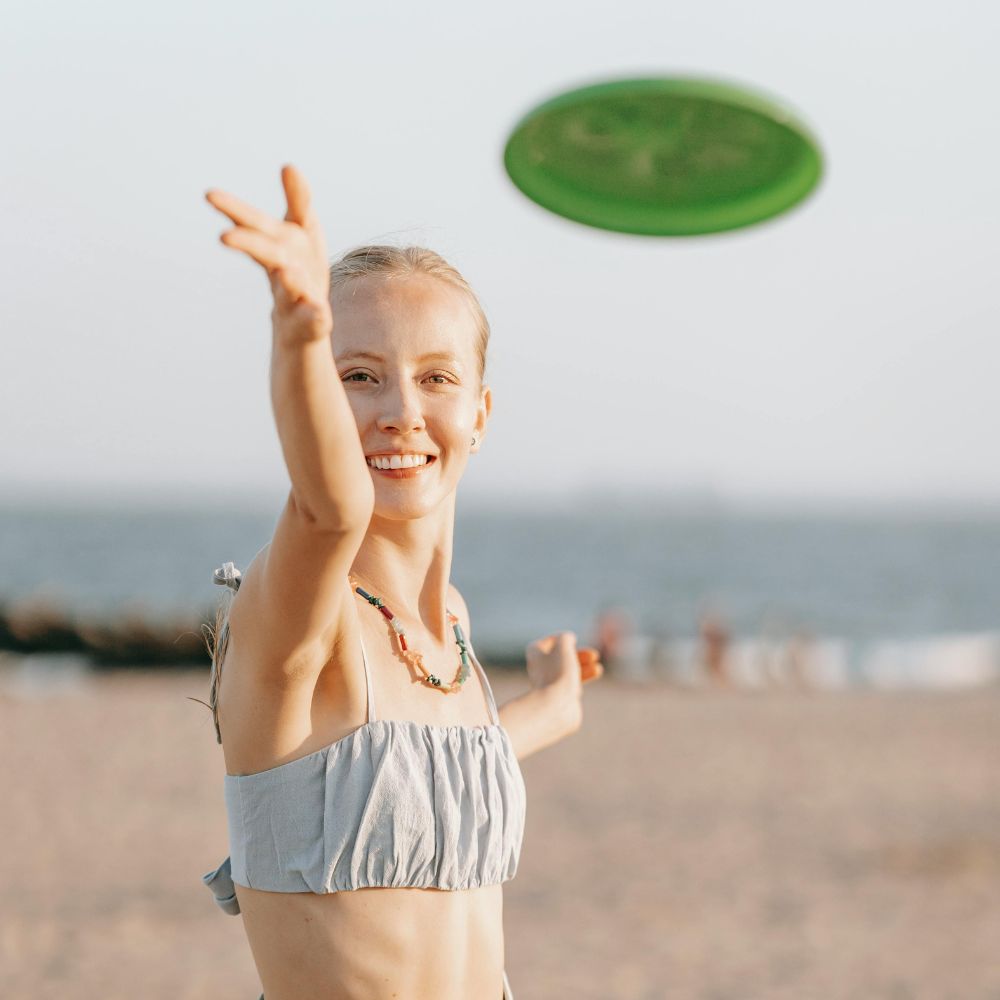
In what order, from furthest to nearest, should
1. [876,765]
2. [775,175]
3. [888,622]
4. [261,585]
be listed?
[888,622]
[876,765]
[775,175]
[261,585]

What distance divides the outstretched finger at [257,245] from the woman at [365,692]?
0.06 meters

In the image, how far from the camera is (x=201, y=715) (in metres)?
18.2

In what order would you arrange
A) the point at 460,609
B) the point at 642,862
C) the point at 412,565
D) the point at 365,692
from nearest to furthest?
the point at 365,692, the point at 412,565, the point at 460,609, the point at 642,862

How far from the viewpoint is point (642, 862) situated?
11125mm

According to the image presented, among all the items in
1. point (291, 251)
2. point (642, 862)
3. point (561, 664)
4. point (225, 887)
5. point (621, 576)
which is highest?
point (291, 251)

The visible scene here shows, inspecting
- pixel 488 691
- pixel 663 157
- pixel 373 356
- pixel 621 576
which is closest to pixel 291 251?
pixel 373 356

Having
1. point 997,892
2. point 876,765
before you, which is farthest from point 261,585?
point 876,765

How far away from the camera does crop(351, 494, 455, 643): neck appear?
251cm

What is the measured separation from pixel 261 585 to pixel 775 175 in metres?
1.44

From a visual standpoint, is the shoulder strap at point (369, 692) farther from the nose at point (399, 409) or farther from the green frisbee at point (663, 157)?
the green frisbee at point (663, 157)

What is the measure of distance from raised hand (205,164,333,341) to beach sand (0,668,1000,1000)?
23.6ft

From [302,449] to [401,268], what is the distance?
70 cm

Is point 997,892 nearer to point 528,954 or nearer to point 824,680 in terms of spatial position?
point 528,954

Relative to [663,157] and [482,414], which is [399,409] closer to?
[482,414]
